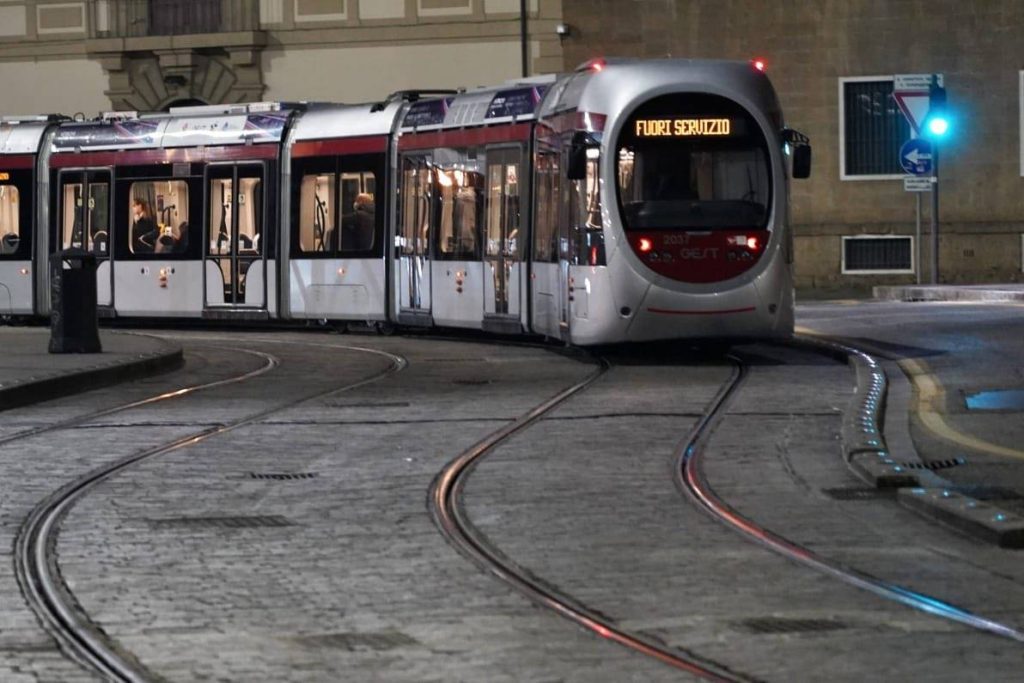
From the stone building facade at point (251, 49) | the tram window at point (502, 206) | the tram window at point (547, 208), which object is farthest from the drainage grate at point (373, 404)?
the stone building facade at point (251, 49)

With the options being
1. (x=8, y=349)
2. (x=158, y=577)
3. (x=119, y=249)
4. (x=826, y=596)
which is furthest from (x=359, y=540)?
(x=119, y=249)

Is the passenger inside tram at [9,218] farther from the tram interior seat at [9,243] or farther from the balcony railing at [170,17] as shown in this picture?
the balcony railing at [170,17]

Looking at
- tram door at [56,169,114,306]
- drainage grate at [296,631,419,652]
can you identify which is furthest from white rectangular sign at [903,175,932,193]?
drainage grate at [296,631,419,652]

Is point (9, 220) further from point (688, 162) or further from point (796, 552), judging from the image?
point (796, 552)

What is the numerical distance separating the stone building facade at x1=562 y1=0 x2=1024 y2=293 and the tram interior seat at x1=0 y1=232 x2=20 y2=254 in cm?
1293

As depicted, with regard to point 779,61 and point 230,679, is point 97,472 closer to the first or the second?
point 230,679

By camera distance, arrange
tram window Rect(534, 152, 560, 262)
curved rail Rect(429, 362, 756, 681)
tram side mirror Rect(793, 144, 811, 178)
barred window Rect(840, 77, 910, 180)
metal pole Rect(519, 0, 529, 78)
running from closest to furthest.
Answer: curved rail Rect(429, 362, 756, 681) → tram side mirror Rect(793, 144, 811, 178) → tram window Rect(534, 152, 560, 262) → barred window Rect(840, 77, 910, 180) → metal pole Rect(519, 0, 529, 78)

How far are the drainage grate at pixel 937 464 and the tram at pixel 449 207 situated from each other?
8.39 m

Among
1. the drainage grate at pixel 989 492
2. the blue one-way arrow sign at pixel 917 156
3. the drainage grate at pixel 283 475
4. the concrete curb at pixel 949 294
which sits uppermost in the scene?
the blue one-way arrow sign at pixel 917 156

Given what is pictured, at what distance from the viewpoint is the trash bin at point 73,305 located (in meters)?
22.9

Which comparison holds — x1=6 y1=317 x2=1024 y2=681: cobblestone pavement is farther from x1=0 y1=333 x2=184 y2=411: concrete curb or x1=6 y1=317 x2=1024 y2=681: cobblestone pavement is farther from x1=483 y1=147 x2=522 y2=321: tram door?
x1=483 y1=147 x2=522 y2=321: tram door

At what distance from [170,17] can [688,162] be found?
25.2 meters

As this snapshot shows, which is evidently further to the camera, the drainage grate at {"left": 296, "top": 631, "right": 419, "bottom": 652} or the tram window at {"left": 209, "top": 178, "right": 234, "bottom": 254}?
the tram window at {"left": 209, "top": 178, "right": 234, "bottom": 254}

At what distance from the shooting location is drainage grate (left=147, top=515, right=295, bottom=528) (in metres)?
10.6
